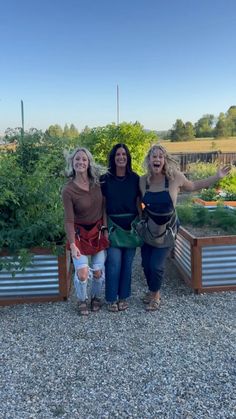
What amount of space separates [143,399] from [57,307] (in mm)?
1544

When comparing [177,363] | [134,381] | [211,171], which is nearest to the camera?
[134,381]

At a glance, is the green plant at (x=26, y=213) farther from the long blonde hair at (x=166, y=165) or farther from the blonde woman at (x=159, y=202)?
the long blonde hair at (x=166, y=165)

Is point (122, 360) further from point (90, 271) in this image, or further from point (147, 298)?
point (147, 298)

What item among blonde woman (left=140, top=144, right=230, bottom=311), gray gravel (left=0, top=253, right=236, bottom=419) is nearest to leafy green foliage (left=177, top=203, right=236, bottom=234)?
gray gravel (left=0, top=253, right=236, bottom=419)

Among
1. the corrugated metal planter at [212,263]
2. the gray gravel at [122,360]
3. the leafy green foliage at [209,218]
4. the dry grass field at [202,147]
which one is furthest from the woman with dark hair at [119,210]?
the dry grass field at [202,147]

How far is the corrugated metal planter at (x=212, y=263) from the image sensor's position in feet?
12.4

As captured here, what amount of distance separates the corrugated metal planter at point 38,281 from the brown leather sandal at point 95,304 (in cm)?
30

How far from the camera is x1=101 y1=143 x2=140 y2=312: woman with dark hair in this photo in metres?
3.40

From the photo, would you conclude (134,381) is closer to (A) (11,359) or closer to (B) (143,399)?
(B) (143,399)

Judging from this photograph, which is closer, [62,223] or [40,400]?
[40,400]

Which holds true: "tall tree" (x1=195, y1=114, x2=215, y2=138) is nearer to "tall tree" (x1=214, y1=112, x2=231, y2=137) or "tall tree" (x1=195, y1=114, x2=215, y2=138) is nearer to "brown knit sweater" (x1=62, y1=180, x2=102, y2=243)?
"tall tree" (x1=214, y1=112, x2=231, y2=137)

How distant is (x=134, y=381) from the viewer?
245cm

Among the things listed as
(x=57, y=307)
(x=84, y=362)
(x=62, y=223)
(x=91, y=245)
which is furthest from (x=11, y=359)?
(x=62, y=223)

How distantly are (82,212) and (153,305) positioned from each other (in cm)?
108
